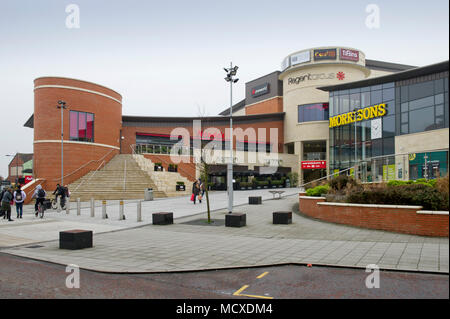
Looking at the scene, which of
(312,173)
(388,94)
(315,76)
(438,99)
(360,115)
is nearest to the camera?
(438,99)

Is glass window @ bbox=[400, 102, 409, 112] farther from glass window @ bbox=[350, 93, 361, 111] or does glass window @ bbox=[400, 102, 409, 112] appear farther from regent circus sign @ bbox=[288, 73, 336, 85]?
regent circus sign @ bbox=[288, 73, 336, 85]

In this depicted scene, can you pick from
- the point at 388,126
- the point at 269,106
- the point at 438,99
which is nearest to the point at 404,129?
the point at 388,126

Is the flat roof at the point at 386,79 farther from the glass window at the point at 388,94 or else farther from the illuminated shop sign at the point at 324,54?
the illuminated shop sign at the point at 324,54

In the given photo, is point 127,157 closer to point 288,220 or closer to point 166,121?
point 166,121

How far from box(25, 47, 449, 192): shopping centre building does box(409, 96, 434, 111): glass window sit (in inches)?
3.8

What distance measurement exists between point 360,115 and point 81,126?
1269 inches

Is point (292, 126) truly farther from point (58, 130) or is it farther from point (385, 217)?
point (385, 217)

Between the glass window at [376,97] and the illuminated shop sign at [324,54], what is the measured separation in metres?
11.3

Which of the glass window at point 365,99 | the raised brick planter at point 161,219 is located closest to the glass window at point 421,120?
the glass window at point 365,99

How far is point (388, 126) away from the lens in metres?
38.7

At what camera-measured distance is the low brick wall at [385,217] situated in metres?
10.3

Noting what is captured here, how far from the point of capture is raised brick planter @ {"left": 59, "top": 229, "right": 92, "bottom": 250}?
988cm
